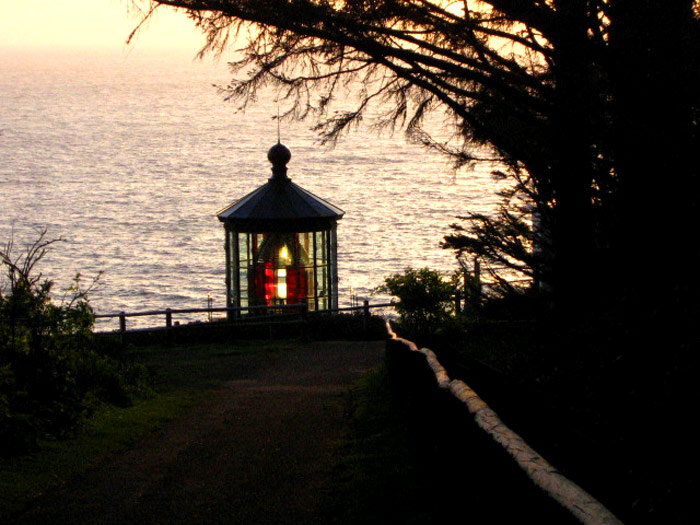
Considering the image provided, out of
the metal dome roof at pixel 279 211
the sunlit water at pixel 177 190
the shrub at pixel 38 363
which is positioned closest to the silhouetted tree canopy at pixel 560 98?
the shrub at pixel 38 363

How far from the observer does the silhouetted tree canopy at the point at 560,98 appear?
922 cm

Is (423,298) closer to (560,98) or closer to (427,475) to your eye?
(560,98)

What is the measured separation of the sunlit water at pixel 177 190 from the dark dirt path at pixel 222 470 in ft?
41.9

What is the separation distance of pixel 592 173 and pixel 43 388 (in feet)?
19.1

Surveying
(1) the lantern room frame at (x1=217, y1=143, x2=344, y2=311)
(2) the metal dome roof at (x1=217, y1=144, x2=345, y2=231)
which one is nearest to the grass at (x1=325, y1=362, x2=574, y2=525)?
(2) the metal dome roof at (x1=217, y1=144, x2=345, y2=231)

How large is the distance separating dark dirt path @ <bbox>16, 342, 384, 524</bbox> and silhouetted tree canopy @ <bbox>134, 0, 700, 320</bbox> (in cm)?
→ 280

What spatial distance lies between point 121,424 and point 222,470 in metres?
2.96

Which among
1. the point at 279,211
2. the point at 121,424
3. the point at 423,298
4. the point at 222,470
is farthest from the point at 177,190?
the point at 222,470

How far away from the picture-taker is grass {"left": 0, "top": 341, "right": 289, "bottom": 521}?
8.47 meters

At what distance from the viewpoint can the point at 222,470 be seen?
883cm

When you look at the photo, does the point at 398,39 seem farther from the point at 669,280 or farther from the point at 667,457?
the point at 667,457

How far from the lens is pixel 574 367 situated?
866cm

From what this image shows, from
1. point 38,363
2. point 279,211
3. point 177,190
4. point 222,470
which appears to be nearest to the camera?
point 222,470

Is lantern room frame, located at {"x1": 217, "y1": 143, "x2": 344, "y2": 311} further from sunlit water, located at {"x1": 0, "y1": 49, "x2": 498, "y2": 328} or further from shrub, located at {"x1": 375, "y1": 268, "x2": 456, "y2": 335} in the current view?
shrub, located at {"x1": 375, "y1": 268, "x2": 456, "y2": 335}
